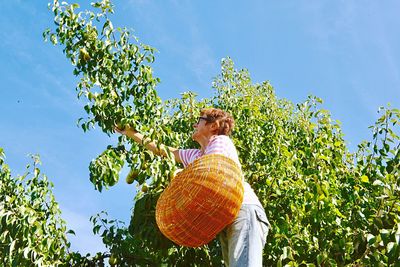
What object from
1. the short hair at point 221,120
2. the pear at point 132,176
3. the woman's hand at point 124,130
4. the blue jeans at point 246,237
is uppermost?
the woman's hand at point 124,130

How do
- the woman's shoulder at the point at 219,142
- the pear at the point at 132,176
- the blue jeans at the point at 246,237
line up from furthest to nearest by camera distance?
the pear at the point at 132,176 < the woman's shoulder at the point at 219,142 < the blue jeans at the point at 246,237

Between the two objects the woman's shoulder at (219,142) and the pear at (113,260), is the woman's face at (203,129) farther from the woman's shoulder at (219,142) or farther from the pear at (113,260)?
the pear at (113,260)

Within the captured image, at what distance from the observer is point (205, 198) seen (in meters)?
2.49

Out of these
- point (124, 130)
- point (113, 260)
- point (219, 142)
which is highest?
point (124, 130)

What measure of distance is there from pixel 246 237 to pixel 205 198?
270mm

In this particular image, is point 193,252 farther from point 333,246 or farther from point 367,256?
point 367,256

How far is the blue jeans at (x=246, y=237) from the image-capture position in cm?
246

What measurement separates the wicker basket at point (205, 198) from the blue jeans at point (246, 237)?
0.05 m

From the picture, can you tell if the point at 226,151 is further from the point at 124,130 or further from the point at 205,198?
the point at 124,130

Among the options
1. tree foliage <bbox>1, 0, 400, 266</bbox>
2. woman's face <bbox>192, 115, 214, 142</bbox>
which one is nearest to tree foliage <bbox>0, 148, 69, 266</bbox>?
tree foliage <bbox>1, 0, 400, 266</bbox>

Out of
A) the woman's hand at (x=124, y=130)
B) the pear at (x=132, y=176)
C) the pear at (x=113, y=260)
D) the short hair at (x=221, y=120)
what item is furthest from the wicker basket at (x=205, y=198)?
the pear at (x=113, y=260)

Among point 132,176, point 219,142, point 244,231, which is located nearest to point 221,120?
point 219,142

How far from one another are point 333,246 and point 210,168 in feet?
5.96

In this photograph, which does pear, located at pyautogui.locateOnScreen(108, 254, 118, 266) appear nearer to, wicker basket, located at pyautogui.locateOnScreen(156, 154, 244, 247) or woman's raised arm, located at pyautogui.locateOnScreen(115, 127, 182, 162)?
woman's raised arm, located at pyautogui.locateOnScreen(115, 127, 182, 162)
